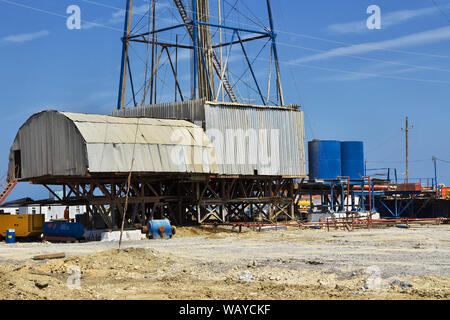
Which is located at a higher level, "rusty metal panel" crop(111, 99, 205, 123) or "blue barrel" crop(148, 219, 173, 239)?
"rusty metal panel" crop(111, 99, 205, 123)

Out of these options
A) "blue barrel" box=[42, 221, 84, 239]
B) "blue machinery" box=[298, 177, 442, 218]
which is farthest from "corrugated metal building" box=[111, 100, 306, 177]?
"blue barrel" box=[42, 221, 84, 239]

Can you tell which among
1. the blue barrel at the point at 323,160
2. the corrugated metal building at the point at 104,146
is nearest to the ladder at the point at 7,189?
the corrugated metal building at the point at 104,146

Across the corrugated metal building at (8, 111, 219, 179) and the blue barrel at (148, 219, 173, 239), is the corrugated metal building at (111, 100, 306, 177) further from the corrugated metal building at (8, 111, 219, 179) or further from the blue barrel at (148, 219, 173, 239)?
the blue barrel at (148, 219, 173, 239)

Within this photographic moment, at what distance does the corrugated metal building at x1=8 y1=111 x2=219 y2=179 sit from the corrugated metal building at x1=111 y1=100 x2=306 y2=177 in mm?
1829

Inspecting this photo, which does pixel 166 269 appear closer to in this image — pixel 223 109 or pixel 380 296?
pixel 380 296

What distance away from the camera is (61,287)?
62.9ft

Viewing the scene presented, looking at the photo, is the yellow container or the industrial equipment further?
the yellow container

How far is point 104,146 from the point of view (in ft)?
127

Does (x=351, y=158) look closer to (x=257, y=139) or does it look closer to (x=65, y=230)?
(x=257, y=139)

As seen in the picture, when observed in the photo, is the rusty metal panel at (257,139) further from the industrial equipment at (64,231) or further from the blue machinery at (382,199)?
the industrial equipment at (64,231)

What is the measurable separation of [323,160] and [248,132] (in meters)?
12.7

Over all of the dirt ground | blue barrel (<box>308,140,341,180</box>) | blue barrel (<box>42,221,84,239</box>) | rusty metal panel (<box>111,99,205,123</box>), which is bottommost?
the dirt ground

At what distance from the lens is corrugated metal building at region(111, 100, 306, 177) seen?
4653 cm
